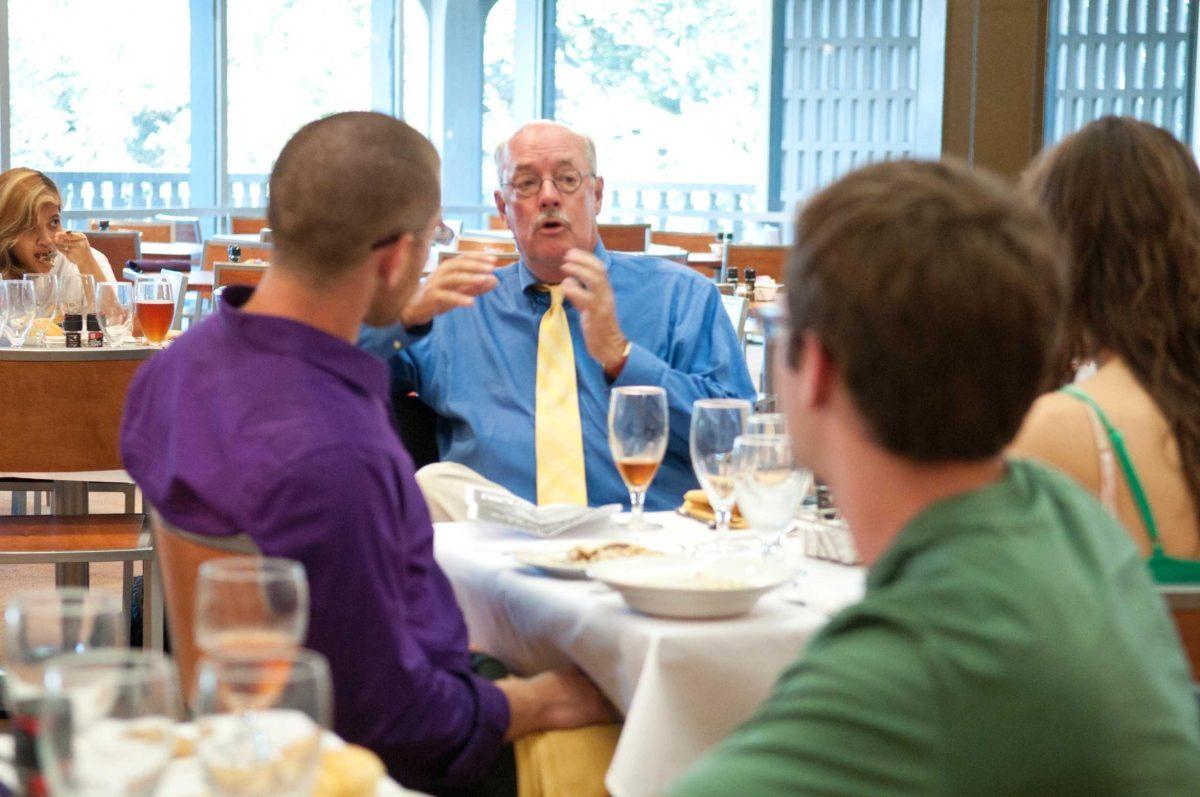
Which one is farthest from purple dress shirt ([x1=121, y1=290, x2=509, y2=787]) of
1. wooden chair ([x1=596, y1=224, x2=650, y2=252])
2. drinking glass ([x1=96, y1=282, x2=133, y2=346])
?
wooden chair ([x1=596, y1=224, x2=650, y2=252])

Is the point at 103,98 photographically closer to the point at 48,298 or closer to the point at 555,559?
the point at 48,298

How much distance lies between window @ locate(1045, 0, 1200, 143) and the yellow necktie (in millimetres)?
10195

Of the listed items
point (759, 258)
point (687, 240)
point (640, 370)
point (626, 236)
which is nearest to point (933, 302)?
point (640, 370)

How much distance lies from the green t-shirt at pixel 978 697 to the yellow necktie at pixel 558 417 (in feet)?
6.35

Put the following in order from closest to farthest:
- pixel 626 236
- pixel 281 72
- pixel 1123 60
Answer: pixel 626 236 < pixel 281 72 < pixel 1123 60

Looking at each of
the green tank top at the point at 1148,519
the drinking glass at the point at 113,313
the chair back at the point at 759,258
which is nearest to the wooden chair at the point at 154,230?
the chair back at the point at 759,258

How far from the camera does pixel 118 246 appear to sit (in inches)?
302

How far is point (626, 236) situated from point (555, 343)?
5.64 meters

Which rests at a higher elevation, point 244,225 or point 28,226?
point 28,226

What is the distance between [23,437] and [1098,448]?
2.49 m

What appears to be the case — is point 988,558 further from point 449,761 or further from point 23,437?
point 23,437

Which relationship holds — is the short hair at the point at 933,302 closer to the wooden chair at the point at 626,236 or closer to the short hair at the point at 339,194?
the short hair at the point at 339,194

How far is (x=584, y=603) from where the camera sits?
1.92m

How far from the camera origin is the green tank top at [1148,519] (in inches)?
71.1
